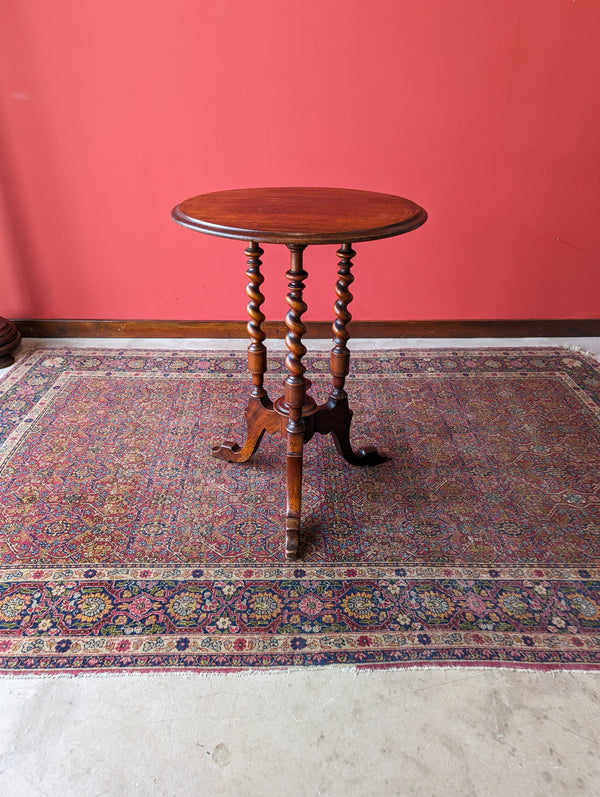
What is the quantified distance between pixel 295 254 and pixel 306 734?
129cm

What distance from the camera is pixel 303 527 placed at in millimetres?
2027

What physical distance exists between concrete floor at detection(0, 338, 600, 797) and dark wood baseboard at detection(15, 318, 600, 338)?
2.18 meters

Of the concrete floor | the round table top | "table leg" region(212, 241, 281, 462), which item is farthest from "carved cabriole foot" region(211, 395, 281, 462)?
the concrete floor

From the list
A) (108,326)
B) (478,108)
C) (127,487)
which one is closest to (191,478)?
(127,487)

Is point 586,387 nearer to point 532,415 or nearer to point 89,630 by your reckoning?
point 532,415

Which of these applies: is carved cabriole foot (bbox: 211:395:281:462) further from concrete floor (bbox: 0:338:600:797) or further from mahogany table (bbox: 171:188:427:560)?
concrete floor (bbox: 0:338:600:797)

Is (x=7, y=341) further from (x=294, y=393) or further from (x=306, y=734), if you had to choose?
(x=306, y=734)

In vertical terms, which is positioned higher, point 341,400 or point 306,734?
point 341,400

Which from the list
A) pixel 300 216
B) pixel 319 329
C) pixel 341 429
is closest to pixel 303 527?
pixel 341 429

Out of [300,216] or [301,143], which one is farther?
[301,143]

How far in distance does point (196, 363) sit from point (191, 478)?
101cm

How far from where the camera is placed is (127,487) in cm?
220

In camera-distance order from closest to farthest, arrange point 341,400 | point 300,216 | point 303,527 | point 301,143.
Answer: point 300,216 → point 303,527 → point 341,400 → point 301,143

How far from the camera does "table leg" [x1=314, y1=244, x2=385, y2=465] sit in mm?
2032
